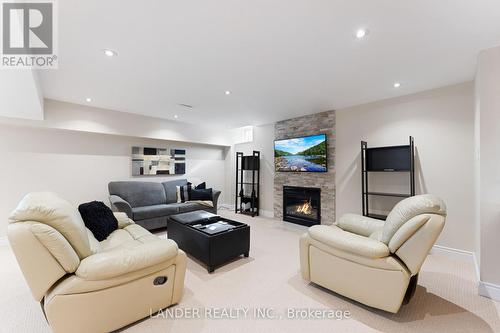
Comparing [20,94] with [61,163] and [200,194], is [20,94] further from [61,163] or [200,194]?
[200,194]

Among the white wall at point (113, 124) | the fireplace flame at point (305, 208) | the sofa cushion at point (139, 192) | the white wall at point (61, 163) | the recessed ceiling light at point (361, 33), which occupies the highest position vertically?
the recessed ceiling light at point (361, 33)

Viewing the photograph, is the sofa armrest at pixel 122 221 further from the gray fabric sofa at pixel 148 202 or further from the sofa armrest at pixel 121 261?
the sofa armrest at pixel 121 261

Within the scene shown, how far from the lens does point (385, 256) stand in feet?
5.83

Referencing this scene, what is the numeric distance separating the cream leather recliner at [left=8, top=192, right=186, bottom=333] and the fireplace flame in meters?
3.46

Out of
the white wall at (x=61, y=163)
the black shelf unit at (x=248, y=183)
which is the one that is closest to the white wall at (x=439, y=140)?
the black shelf unit at (x=248, y=183)

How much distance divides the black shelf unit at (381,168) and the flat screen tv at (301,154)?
2.60 ft

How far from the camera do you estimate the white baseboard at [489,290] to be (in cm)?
209

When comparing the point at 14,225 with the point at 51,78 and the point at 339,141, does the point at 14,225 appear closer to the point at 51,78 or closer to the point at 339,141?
the point at 51,78

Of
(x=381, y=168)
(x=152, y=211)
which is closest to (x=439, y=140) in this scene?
(x=381, y=168)

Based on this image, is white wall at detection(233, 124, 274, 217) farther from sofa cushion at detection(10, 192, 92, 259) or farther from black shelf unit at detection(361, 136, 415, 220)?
sofa cushion at detection(10, 192, 92, 259)

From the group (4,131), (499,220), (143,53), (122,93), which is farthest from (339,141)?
(4,131)

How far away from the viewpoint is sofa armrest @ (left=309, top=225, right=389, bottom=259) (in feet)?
5.84

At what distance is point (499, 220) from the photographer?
6.88 feet

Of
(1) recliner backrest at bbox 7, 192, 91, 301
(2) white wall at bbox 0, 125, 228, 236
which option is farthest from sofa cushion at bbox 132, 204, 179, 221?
(1) recliner backrest at bbox 7, 192, 91, 301
